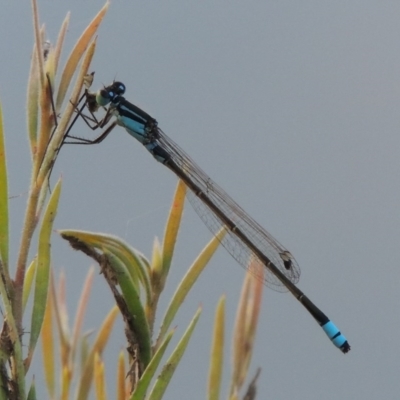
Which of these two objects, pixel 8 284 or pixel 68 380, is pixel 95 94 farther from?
pixel 8 284

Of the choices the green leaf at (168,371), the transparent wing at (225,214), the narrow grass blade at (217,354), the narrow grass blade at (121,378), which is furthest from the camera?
the transparent wing at (225,214)

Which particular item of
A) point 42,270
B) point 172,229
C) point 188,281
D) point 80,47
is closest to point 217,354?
point 188,281

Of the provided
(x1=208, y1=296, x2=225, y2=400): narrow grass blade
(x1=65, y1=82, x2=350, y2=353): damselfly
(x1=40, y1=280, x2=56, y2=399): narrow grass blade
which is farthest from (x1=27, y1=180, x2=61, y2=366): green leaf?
(x1=65, y1=82, x2=350, y2=353): damselfly

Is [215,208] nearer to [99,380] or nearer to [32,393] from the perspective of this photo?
[99,380]

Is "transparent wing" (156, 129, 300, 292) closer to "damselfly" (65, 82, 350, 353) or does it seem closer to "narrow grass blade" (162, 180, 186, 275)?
"damselfly" (65, 82, 350, 353)

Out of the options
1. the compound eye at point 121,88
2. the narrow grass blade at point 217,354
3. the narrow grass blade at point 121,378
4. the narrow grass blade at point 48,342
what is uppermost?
the compound eye at point 121,88

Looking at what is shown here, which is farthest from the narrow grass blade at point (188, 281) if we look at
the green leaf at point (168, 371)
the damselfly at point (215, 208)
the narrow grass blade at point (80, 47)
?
the damselfly at point (215, 208)

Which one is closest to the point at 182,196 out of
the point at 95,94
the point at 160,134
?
the point at 95,94

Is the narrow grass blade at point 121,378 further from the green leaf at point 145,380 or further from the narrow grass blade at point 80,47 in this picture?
the narrow grass blade at point 80,47
